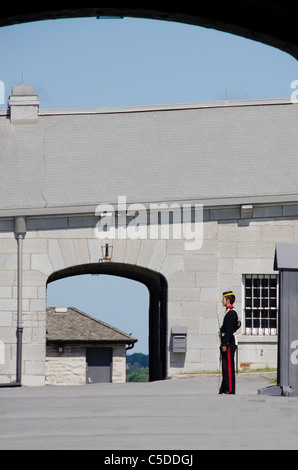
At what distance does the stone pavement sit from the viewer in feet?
21.9

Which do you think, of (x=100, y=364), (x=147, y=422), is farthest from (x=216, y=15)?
(x=100, y=364)

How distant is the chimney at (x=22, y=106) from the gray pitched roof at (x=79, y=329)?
43.0ft

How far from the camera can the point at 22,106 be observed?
22484mm

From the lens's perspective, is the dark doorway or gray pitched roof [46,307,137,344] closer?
gray pitched roof [46,307,137,344]

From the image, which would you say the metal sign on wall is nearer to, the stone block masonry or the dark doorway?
the stone block masonry

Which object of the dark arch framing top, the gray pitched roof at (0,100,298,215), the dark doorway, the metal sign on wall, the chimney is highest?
the chimney

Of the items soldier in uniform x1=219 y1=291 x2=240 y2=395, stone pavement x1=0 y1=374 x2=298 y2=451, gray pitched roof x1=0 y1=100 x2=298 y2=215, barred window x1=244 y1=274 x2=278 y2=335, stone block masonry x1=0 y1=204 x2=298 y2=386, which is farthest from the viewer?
gray pitched roof x1=0 y1=100 x2=298 y2=215

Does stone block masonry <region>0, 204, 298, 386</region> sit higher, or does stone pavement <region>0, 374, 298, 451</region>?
stone block masonry <region>0, 204, 298, 386</region>

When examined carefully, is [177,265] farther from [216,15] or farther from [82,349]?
[82,349]

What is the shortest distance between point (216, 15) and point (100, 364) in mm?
31184

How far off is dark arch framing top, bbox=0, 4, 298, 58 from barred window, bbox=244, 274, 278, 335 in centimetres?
1393

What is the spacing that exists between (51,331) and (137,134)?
1486 centimetres

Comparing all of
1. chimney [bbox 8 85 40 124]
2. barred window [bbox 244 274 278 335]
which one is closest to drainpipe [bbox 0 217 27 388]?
chimney [bbox 8 85 40 124]
